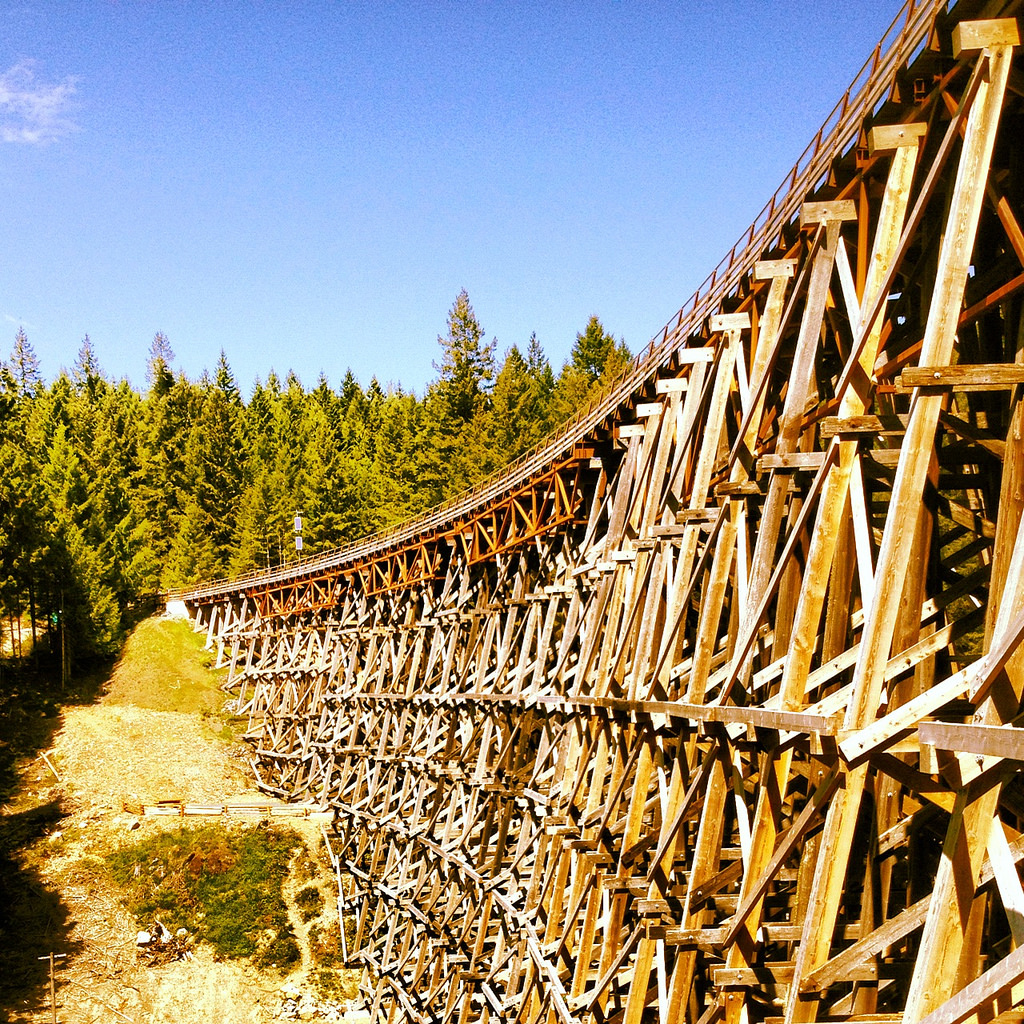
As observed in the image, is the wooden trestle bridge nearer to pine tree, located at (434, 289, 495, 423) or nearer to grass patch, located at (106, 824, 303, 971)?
grass patch, located at (106, 824, 303, 971)

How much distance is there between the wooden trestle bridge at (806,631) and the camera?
5.11 meters

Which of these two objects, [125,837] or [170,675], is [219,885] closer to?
[125,837]

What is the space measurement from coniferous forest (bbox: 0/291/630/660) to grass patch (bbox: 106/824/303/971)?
42.3ft

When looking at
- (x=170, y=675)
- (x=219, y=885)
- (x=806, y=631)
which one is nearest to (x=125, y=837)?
(x=219, y=885)

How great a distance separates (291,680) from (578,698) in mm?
20736

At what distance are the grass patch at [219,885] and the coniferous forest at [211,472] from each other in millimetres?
12900

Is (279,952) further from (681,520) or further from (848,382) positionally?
(848,382)

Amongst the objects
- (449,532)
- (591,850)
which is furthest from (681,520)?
(449,532)

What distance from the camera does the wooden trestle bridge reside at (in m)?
5.11

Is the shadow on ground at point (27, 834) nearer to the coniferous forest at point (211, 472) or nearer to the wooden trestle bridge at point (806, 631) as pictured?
the coniferous forest at point (211, 472)

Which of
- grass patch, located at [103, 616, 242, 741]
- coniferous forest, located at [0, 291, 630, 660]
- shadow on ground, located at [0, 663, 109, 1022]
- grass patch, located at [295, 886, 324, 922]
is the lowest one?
grass patch, located at [295, 886, 324, 922]

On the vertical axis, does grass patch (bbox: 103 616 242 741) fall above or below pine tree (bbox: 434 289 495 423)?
below

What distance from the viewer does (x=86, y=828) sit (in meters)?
27.1

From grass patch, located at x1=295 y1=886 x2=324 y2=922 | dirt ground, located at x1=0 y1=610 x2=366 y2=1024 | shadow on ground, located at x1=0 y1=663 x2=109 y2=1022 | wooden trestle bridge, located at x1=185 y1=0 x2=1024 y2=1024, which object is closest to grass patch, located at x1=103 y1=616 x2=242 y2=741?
dirt ground, located at x1=0 y1=610 x2=366 y2=1024
